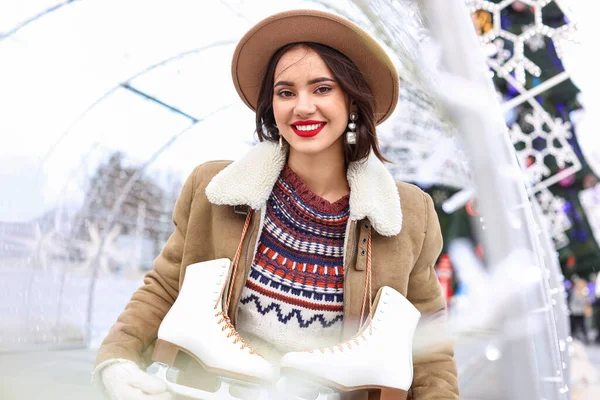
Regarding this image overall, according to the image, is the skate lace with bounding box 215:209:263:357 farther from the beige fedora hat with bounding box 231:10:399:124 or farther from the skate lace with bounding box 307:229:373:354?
the beige fedora hat with bounding box 231:10:399:124

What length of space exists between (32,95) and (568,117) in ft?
7.11

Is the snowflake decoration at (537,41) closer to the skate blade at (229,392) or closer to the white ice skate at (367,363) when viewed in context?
the white ice skate at (367,363)

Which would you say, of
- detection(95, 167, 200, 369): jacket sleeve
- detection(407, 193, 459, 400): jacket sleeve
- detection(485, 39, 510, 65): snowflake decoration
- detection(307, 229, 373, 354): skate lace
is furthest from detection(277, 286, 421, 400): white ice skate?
detection(485, 39, 510, 65): snowflake decoration

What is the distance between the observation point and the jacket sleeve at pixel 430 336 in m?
0.66

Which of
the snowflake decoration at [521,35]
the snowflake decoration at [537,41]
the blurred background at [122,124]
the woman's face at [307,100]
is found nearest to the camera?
the woman's face at [307,100]

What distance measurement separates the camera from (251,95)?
30.1 inches

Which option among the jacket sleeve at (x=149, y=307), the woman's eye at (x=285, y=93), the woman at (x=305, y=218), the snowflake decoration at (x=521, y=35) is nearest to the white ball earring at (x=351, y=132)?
the woman at (x=305, y=218)

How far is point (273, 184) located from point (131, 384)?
304 mm

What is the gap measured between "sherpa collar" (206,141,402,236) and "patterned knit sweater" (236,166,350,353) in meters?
0.03

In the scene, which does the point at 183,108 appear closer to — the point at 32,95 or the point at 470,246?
the point at 32,95

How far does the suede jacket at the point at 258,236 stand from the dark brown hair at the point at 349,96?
31 millimetres

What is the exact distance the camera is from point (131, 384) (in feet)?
1.86

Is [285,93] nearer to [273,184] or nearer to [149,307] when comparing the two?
[273,184]

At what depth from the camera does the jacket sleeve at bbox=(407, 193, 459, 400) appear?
66 cm
